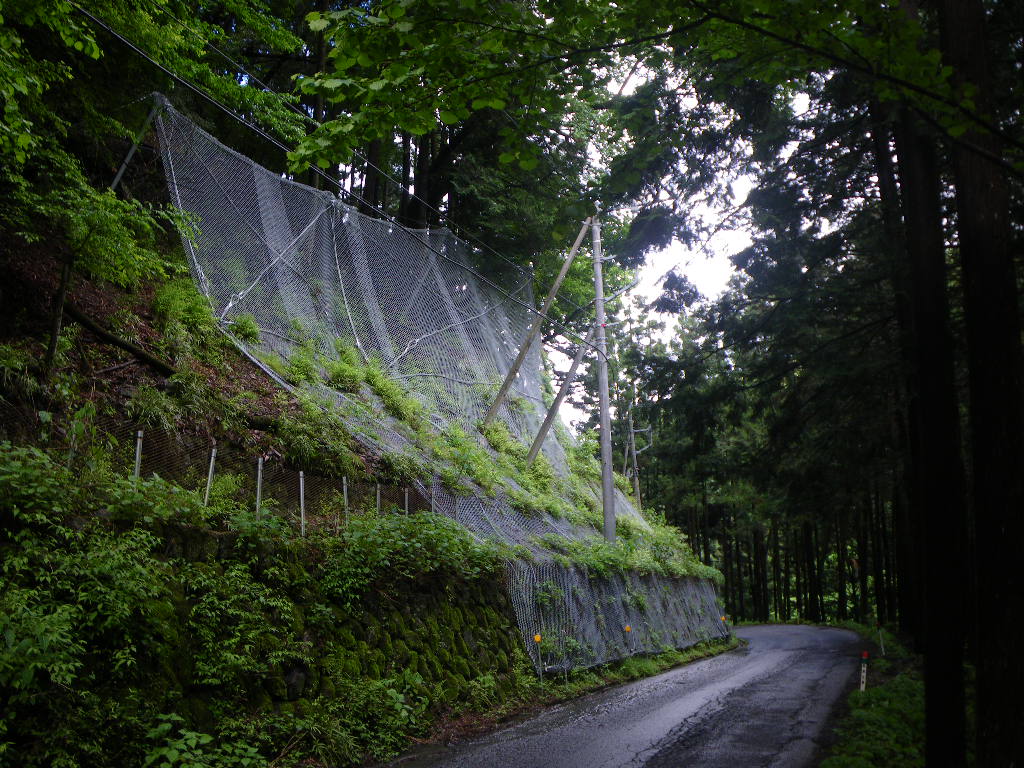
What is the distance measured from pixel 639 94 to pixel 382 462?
6.42m

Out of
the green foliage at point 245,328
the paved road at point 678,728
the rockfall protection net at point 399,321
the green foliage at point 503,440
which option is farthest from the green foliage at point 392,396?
the paved road at point 678,728

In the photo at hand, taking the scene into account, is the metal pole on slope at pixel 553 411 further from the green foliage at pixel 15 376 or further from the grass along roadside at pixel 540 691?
the green foliage at pixel 15 376

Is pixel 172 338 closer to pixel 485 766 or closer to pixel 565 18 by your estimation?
pixel 485 766

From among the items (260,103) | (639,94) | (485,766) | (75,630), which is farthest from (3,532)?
(260,103)

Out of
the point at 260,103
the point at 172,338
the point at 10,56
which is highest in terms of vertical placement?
the point at 260,103

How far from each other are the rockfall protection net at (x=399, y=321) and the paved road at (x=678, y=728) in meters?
1.55

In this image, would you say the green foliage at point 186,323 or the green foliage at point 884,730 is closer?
the green foliage at point 884,730

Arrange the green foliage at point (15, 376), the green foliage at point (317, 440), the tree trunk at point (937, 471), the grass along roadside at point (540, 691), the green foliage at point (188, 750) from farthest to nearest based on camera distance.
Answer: the green foliage at point (317, 440) → the grass along roadside at point (540, 691) → the green foliage at point (15, 376) → the tree trunk at point (937, 471) → the green foliage at point (188, 750)

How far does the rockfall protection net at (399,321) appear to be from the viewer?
32.9ft

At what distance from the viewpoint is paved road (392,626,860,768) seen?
19.9 ft

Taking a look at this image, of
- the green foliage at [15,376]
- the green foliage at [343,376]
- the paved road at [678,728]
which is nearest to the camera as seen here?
the paved road at [678,728]

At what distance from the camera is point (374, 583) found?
759cm

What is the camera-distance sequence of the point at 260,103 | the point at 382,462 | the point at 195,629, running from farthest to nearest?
the point at 260,103 < the point at 382,462 < the point at 195,629

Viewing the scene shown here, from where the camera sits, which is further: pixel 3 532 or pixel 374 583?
pixel 374 583
